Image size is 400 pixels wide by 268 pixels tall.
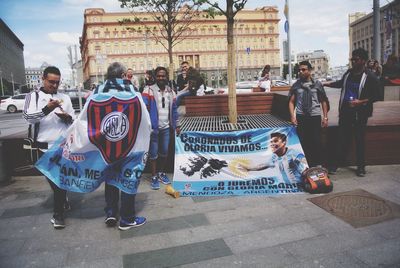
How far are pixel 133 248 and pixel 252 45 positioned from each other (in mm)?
120063

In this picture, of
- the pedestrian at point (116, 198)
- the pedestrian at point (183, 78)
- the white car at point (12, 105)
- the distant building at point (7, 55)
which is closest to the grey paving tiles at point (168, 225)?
the pedestrian at point (116, 198)

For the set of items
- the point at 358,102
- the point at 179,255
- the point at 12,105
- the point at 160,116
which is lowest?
the point at 179,255

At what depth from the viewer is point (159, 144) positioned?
19.8 ft

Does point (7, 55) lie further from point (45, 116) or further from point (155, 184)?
point (45, 116)

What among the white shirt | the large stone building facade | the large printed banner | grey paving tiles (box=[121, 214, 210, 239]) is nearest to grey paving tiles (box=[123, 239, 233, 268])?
grey paving tiles (box=[121, 214, 210, 239])

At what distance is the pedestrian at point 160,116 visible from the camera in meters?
5.74

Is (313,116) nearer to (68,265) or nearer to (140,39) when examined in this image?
(68,265)

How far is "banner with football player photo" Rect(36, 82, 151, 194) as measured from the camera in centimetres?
399

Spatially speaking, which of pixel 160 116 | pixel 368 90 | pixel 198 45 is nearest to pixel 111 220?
pixel 160 116

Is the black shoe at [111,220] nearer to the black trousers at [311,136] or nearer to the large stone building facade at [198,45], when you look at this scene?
the black trousers at [311,136]

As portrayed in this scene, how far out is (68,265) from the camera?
3385mm

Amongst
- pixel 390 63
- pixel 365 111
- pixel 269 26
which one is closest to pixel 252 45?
pixel 269 26

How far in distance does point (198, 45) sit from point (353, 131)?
11260cm

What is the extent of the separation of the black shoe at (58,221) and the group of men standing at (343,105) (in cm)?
391
